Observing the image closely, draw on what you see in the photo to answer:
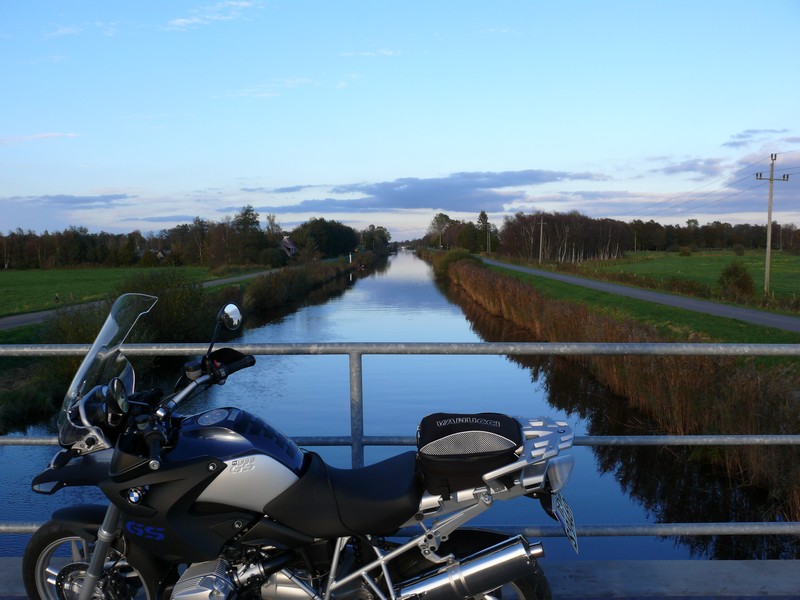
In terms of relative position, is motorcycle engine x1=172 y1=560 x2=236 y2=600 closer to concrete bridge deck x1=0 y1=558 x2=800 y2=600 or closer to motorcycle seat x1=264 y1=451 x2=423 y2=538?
motorcycle seat x1=264 y1=451 x2=423 y2=538

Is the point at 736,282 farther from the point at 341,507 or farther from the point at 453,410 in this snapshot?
the point at 341,507

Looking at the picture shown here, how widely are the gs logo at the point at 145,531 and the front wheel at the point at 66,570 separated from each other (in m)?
0.35

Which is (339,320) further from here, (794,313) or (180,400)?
(180,400)

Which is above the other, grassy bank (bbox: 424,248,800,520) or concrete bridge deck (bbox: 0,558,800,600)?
concrete bridge deck (bbox: 0,558,800,600)

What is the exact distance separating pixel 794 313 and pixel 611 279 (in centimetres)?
2074

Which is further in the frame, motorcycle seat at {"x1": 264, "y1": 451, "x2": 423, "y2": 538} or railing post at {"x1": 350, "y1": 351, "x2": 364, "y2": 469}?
railing post at {"x1": 350, "y1": 351, "x2": 364, "y2": 469}

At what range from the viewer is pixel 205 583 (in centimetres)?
238

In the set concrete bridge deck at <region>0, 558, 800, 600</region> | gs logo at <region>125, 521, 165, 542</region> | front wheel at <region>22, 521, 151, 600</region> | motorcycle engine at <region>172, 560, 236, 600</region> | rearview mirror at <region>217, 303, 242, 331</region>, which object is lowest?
concrete bridge deck at <region>0, 558, 800, 600</region>

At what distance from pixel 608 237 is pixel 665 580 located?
318 ft

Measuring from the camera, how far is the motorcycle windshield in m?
2.31

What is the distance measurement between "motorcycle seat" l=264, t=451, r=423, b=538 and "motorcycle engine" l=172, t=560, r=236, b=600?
0.28 m

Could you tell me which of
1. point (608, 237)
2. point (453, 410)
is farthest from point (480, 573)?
point (608, 237)

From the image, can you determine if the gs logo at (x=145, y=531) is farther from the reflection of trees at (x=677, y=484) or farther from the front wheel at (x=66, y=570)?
the reflection of trees at (x=677, y=484)

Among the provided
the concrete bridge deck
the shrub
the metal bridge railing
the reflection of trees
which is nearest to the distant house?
the shrub
